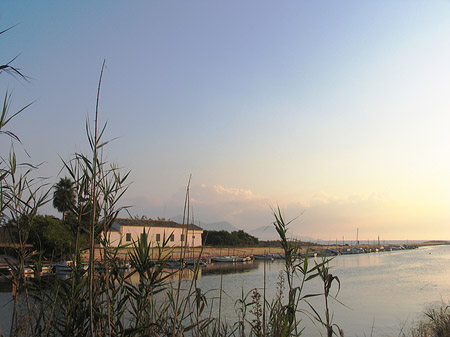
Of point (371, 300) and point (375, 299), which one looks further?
point (375, 299)

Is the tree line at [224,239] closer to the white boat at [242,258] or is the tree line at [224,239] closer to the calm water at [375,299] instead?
the white boat at [242,258]

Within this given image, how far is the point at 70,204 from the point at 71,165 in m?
0.51

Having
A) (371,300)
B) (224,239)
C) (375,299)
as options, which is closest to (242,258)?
(224,239)

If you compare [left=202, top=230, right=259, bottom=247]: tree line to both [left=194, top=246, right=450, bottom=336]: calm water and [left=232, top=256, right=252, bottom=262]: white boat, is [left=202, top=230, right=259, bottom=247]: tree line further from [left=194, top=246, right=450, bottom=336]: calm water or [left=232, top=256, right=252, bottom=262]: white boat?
[left=194, top=246, right=450, bottom=336]: calm water

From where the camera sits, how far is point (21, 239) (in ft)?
14.3

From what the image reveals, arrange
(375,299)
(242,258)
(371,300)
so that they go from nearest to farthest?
1. (371,300)
2. (375,299)
3. (242,258)

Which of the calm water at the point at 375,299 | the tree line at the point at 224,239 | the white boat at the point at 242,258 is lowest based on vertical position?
the white boat at the point at 242,258

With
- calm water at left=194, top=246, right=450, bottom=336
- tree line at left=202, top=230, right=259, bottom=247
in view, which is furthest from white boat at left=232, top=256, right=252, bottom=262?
calm water at left=194, top=246, right=450, bottom=336

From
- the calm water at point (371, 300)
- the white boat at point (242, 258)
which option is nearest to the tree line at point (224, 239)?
the white boat at point (242, 258)

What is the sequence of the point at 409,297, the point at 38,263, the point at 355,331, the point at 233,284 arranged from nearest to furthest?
1. the point at 38,263
2. the point at 355,331
3. the point at 409,297
4. the point at 233,284

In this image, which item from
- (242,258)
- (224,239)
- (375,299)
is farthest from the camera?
(224,239)

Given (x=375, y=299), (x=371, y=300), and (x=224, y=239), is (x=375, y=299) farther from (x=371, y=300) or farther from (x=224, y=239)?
(x=224, y=239)

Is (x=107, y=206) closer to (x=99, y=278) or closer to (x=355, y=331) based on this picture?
(x=99, y=278)

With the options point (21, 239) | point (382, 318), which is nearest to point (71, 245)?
point (21, 239)
